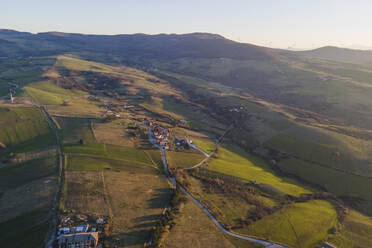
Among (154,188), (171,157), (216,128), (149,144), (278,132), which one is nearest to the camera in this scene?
(154,188)

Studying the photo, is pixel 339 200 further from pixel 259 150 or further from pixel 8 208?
pixel 8 208

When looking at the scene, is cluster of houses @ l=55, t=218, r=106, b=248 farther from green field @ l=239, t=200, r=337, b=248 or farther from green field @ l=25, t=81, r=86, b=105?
green field @ l=25, t=81, r=86, b=105

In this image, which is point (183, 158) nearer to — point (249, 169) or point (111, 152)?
point (249, 169)

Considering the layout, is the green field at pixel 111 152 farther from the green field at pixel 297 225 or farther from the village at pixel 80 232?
the green field at pixel 297 225

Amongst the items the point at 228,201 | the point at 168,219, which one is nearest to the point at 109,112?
the point at 228,201

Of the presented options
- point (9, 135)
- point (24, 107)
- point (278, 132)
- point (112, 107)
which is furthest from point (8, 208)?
point (278, 132)
